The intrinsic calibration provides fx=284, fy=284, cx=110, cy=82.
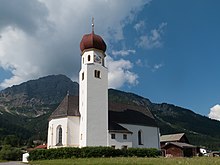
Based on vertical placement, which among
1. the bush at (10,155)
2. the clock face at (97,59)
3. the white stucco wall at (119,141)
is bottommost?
the bush at (10,155)

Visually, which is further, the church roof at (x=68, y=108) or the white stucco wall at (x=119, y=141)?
the church roof at (x=68, y=108)

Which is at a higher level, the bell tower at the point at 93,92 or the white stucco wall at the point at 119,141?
the bell tower at the point at 93,92

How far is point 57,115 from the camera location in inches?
1823

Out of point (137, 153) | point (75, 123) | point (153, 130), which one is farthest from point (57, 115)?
point (153, 130)

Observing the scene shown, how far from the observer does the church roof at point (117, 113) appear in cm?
4616

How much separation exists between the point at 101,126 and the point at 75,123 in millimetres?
4174

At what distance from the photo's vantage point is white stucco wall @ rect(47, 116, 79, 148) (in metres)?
43.9

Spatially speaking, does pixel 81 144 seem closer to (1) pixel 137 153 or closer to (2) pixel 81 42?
(1) pixel 137 153

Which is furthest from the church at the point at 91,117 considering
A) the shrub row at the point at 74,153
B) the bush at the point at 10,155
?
the bush at the point at 10,155

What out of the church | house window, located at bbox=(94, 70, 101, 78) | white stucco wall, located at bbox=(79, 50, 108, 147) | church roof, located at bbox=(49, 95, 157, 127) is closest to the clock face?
the church

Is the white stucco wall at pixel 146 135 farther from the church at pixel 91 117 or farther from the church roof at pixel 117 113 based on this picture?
the church roof at pixel 117 113

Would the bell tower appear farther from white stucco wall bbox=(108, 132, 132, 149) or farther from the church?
white stucco wall bbox=(108, 132, 132, 149)

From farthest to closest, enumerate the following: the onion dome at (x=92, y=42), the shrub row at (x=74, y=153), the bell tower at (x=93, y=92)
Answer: the onion dome at (x=92, y=42) < the bell tower at (x=93, y=92) < the shrub row at (x=74, y=153)

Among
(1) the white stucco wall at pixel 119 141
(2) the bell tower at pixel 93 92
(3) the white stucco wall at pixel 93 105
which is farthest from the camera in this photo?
(1) the white stucco wall at pixel 119 141
